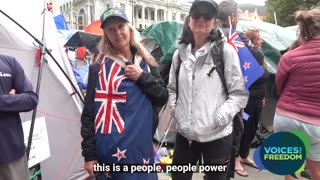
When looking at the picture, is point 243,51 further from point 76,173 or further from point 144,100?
point 76,173

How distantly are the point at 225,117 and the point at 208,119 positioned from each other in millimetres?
128

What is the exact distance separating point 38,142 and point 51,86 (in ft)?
2.17

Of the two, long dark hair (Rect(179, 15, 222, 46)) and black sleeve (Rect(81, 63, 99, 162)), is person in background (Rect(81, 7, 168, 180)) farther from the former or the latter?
long dark hair (Rect(179, 15, 222, 46))

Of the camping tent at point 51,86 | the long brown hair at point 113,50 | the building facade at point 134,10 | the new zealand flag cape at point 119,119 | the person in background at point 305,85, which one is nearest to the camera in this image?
the new zealand flag cape at point 119,119

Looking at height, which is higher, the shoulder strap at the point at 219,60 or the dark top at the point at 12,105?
the shoulder strap at the point at 219,60

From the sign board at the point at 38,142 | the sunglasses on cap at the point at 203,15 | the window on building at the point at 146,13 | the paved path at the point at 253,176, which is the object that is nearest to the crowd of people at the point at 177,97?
the sunglasses on cap at the point at 203,15

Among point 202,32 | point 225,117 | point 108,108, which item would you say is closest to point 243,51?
point 202,32

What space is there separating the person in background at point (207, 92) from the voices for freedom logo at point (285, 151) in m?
0.53

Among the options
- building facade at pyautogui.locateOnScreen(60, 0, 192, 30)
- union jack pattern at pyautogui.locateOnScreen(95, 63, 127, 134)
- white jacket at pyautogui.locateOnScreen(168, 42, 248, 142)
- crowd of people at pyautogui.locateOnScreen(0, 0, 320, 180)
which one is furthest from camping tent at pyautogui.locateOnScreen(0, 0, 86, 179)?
building facade at pyautogui.locateOnScreen(60, 0, 192, 30)

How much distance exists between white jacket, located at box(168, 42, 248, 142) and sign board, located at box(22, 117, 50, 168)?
5.00 ft

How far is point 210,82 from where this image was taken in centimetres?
249

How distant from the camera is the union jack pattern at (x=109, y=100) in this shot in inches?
88.8

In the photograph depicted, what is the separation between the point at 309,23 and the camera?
2.78 m

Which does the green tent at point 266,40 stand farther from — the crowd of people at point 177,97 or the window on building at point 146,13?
the window on building at point 146,13
